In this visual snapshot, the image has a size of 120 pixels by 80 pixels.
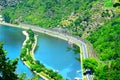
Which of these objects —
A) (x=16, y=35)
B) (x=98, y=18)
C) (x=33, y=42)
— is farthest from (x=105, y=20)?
(x=16, y=35)

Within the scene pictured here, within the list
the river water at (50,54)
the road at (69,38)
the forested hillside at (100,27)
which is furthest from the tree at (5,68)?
the road at (69,38)

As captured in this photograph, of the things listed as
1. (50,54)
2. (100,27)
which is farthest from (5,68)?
(100,27)

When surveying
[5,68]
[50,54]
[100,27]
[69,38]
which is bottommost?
[5,68]

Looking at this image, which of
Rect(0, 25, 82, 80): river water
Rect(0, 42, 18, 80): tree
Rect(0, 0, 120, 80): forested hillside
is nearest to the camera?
Rect(0, 42, 18, 80): tree

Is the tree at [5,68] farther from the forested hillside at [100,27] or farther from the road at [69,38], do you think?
the road at [69,38]

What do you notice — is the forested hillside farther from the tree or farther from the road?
the tree

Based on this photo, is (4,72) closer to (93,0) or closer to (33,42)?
(33,42)

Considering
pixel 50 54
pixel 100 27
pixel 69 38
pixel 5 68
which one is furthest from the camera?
pixel 69 38

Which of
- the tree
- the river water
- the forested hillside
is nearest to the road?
the river water

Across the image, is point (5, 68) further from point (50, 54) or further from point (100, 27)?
point (100, 27)
